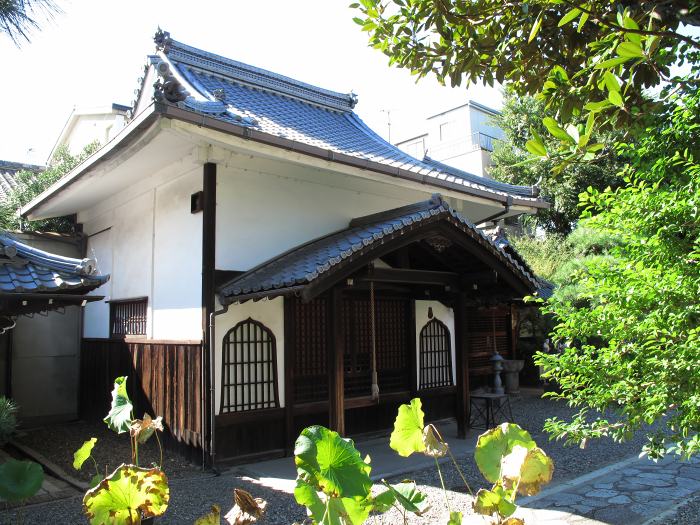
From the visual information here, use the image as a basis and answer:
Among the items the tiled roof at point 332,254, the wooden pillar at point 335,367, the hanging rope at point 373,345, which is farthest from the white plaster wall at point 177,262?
the hanging rope at point 373,345

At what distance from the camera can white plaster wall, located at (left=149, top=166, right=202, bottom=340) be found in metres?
7.94

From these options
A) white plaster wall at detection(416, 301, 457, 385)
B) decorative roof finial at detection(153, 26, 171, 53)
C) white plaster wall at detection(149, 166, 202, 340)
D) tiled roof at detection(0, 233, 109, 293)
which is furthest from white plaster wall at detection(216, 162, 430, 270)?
decorative roof finial at detection(153, 26, 171, 53)

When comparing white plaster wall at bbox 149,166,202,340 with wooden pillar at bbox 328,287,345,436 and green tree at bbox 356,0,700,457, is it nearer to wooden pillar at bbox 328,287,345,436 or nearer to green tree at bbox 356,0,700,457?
wooden pillar at bbox 328,287,345,436

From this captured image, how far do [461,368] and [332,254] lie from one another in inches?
152

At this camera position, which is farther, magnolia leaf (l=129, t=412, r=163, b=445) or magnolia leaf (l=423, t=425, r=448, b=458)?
magnolia leaf (l=129, t=412, r=163, b=445)

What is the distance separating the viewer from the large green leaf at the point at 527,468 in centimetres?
221

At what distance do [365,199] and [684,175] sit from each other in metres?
6.86

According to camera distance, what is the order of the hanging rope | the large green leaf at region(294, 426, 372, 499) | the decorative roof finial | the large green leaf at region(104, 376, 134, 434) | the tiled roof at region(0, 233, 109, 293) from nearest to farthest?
the large green leaf at region(294, 426, 372, 499) → the large green leaf at region(104, 376, 134, 434) → the tiled roof at region(0, 233, 109, 293) → the hanging rope → the decorative roof finial

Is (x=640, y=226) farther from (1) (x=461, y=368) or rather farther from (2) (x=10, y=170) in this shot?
(2) (x=10, y=170)

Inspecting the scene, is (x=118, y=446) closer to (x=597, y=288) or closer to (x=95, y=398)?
(x=95, y=398)

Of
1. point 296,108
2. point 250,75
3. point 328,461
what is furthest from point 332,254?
point 250,75

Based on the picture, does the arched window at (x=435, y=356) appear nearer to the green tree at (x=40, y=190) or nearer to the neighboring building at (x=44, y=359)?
A: the neighboring building at (x=44, y=359)

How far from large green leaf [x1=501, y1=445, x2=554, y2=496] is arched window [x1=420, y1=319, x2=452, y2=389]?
815cm

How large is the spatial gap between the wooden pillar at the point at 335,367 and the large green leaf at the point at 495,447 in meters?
5.34
